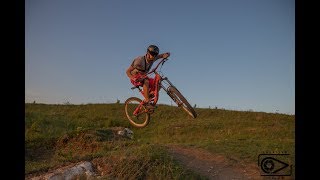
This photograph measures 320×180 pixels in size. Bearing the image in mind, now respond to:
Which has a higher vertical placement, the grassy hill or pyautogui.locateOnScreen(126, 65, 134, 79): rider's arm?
pyautogui.locateOnScreen(126, 65, 134, 79): rider's arm

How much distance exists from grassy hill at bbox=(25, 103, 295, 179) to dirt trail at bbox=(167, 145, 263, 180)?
30cm

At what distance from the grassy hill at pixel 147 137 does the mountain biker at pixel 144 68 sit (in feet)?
12.7

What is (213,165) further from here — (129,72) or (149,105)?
(129,72)

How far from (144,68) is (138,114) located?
883mm

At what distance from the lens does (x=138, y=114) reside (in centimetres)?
803

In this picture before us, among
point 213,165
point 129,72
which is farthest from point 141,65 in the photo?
point 213,165

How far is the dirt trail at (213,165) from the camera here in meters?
11.7

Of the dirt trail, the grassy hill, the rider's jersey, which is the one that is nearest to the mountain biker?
the rider's jersey

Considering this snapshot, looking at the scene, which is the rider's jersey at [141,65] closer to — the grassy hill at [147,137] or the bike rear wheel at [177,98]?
the bike rear wheel at [177,98]

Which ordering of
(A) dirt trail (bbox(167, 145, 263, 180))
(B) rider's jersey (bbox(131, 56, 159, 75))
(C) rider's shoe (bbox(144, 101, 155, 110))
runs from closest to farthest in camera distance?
1. (B) rider's jersey (bbox(131, 56, 159, 75))
2. (C) rider's shoe (bbox(144, 101, 155, 110))
3. (A) dirt trail (bbox(167, 145, 263, 180))

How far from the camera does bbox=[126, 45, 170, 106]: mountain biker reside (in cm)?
729

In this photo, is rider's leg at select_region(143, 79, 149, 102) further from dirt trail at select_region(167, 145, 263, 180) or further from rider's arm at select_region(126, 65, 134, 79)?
dirt trail at select_region(167, 145, 263, 180)

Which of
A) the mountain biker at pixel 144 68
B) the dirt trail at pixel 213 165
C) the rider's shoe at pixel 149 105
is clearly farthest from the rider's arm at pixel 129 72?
the dirt trail at pixel 213 165
